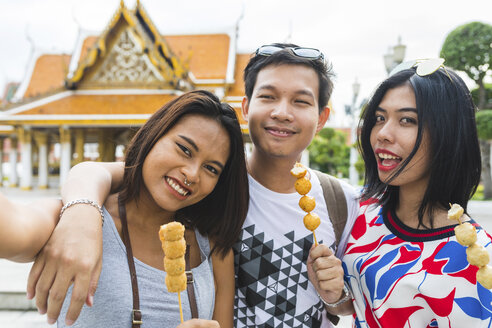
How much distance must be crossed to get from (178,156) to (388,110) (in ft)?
3.23

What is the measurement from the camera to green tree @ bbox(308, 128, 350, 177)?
881 inches

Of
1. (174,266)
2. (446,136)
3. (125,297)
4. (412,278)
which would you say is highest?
(446,136)

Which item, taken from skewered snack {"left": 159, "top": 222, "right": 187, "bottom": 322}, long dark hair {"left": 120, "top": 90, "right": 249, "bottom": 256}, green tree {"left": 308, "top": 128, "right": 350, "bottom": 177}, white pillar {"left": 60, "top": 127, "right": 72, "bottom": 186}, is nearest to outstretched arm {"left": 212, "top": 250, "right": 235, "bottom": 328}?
long dark hair {"left": 120, "top": 90, "right": 249, "bottom": 256}

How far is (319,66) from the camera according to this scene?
208cm

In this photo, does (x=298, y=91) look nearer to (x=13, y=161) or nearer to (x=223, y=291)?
(x=223, y=291)

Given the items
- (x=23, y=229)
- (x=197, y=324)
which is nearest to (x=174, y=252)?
(x=197, y=324)

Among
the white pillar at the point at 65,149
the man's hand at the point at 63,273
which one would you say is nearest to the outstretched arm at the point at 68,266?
the man's hand at the point at 63,273

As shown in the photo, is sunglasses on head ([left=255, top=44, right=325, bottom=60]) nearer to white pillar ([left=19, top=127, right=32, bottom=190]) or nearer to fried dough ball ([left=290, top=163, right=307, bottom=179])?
fried dough ball ([left=290, top=163, right=307, bottom=179])

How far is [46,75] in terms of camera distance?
738 inches

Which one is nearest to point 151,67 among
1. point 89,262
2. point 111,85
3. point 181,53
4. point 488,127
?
point 111,85

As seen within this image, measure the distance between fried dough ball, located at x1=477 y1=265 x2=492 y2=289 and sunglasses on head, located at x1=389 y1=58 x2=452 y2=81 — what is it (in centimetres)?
86

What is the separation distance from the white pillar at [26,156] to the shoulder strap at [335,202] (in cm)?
1642

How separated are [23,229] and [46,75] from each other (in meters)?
20.9

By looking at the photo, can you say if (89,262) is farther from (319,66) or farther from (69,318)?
(319,66)
